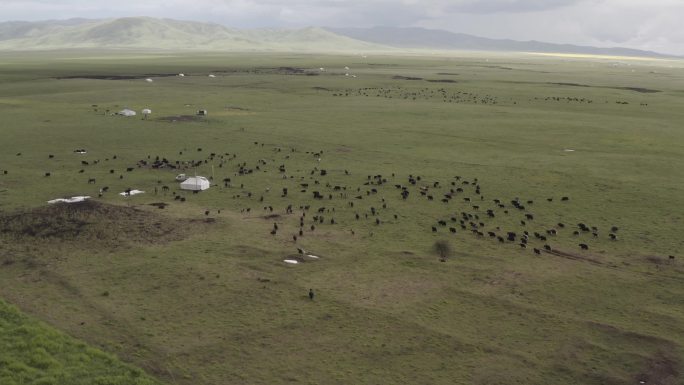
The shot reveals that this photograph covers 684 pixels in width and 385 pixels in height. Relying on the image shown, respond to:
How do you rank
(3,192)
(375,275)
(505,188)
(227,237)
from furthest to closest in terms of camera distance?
(505,188) < (3,192) < (227,237) < (375,275)

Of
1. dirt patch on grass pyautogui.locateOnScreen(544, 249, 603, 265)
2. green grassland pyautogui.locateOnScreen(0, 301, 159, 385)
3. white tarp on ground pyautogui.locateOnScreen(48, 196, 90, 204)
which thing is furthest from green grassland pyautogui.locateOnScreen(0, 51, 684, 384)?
white tarp on ground pyautogui.locateOnScreen(48, 196, 90, 204)

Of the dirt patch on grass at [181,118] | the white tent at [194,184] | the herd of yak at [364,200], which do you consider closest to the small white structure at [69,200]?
the herd of yak at [364,200]

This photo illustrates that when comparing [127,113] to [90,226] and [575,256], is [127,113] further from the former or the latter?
[575,256]

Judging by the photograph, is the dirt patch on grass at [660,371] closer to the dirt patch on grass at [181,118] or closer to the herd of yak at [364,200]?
the herd of yak at [364,200]

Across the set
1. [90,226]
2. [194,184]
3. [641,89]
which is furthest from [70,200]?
[641,89]

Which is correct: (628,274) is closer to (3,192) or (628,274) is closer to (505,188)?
(505,188)

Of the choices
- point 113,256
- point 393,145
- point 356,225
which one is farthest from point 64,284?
point 393,145
